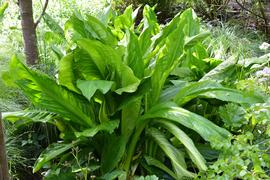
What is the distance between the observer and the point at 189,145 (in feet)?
6.66

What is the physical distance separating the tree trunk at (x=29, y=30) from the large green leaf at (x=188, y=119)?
4.16ft

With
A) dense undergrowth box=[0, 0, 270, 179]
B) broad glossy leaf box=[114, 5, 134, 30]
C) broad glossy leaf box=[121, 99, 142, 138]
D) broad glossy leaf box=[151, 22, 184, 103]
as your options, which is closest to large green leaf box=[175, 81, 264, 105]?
dense undergrowth box=[0, 0, 270, 179]

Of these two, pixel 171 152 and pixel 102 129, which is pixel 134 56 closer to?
pixel 102 129

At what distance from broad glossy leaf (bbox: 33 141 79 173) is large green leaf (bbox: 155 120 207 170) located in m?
0.52

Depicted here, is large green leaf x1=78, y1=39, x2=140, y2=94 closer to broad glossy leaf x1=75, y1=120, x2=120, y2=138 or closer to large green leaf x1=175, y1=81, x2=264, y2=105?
broad glossy leaf x1=75, y1=120, x2=120, y2=138

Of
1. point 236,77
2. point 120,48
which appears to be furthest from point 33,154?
point 236,77

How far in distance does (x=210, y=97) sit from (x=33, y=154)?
1.24m

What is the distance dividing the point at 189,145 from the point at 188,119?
0.44 feet

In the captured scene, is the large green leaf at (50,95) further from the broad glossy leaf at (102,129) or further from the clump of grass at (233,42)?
the clump of grass at (233,42)

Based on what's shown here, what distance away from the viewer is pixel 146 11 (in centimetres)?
310

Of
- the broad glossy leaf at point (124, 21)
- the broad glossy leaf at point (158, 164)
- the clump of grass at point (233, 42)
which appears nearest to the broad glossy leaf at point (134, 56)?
the broad glossy leaf at point (158, 164)

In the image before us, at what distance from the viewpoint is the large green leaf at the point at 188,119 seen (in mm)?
2009

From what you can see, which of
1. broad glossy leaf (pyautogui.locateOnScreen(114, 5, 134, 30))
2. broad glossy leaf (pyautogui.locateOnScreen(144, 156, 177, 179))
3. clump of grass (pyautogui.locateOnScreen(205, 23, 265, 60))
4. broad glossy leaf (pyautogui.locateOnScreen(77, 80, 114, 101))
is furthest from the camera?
clump of grass (pyautogui.locateOnScreen(205, 23, 265, 60))

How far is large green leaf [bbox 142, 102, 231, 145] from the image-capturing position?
2.01m
